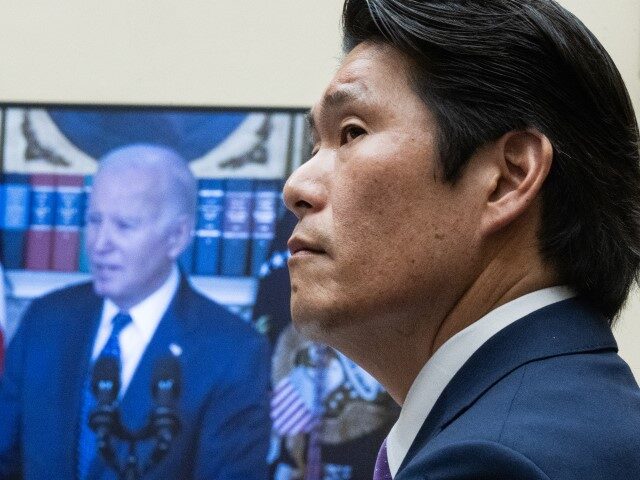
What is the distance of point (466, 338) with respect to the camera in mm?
873

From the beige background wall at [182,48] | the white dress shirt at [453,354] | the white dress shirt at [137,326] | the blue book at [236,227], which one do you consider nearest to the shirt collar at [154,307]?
the white dress shirt at [137,326]

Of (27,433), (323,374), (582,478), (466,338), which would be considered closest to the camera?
(582,478)

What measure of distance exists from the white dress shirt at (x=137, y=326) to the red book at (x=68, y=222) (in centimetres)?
15

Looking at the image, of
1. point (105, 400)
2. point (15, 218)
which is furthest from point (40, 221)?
point (105, 400)

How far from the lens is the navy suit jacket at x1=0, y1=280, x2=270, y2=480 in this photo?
212cm

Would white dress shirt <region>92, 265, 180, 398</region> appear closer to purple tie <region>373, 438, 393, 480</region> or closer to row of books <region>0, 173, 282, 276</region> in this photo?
row of books <region>0, 173, 282, 276</region>

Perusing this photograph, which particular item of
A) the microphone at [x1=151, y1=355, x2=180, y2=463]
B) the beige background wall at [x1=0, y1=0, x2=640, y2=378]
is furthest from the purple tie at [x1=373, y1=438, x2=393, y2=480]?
the beige background wall at [x1=0, y1=0, x2=640, y2=378]

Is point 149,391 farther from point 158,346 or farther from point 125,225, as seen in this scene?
point 125,225

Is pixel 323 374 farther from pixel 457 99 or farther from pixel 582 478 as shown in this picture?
pixel 582 478

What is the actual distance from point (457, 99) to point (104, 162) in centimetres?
146

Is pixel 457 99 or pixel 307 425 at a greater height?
pixel 457 99

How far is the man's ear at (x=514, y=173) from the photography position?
0.90 metres

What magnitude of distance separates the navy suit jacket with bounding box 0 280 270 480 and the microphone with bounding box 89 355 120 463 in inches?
1.1

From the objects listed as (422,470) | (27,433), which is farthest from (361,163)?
(27,433)
